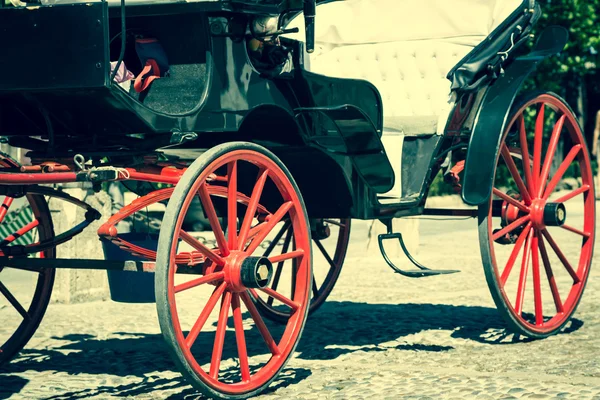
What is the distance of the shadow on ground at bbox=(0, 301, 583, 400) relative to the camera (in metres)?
5.20

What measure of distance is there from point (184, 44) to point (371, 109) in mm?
1147

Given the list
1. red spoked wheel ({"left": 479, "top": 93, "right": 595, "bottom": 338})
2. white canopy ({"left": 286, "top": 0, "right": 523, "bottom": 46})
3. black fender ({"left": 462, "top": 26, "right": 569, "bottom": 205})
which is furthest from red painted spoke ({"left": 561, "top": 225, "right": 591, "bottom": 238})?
white canopy ({"left": 286, "top": 0, "right": 523, "bottom": 46})

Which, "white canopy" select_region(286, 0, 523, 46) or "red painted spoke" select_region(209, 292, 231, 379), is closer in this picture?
"red painted spoke" select_region(209, 292, 231, 379)

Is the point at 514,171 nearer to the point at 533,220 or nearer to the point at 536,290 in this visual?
the point at 533,220

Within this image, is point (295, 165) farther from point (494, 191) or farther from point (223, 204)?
point (494, 191)

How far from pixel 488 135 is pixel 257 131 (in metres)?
1.32

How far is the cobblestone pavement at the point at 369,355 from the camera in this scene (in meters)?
4.87

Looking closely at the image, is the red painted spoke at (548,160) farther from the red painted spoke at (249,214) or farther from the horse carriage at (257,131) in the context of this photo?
the red painted spoke at (249,214)

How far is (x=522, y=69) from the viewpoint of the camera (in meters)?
6.23

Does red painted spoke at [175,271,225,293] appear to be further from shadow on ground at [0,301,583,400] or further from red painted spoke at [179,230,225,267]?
shadow on ground at [0,301,583,400]

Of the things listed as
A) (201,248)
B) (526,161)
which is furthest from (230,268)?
(526,161)

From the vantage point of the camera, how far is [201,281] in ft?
14.5

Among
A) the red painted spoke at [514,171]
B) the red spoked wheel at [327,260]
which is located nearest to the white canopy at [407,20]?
the red painted spoke at [514,171]

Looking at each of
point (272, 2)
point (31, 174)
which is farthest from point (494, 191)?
point (31, 174)
